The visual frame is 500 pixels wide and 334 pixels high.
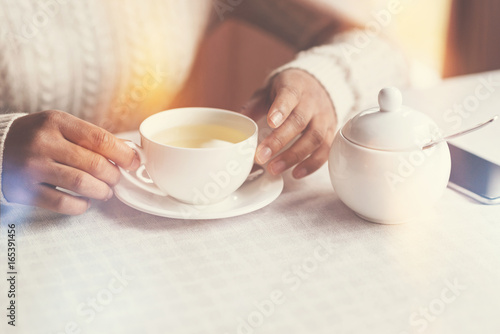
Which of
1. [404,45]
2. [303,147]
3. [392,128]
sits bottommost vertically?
[404,45]

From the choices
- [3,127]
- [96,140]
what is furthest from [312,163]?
[3,127]

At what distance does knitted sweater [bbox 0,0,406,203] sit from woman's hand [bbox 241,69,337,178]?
0.04 m

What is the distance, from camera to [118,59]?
998 millimetres

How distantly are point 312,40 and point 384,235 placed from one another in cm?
74

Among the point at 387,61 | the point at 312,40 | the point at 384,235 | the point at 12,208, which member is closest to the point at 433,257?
the point at 384,235

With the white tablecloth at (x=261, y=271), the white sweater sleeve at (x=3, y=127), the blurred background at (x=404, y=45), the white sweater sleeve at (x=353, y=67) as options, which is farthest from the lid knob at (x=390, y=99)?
the blurred background at (x=404, y=45)

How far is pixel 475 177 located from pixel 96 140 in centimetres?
46

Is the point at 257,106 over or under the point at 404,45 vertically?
over

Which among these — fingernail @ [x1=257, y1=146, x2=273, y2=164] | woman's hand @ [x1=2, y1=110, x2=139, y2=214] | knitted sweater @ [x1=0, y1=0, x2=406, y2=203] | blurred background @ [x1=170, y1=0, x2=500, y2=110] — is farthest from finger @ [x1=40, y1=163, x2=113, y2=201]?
blurred background @ [x1=170, y1=0, x2=500, y2=110]

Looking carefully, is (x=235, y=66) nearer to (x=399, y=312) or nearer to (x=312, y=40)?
(x=312, y=40)

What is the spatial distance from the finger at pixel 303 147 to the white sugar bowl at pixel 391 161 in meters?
0.11

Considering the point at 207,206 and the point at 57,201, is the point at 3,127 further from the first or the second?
the point at 207,206

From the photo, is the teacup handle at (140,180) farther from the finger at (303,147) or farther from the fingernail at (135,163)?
the finger at (303,147)

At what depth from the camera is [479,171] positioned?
24.4 inches
